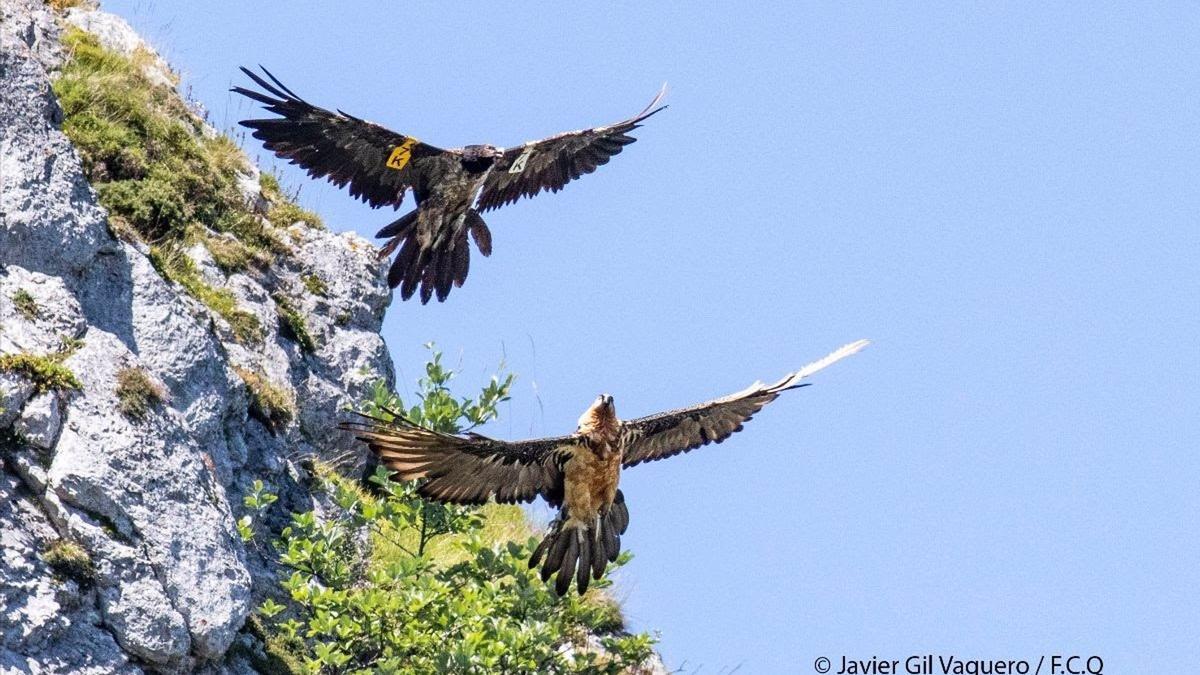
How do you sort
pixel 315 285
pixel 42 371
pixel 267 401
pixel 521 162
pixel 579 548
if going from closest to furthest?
pixel 42 371 → pixel 579 548 → pixel 267 401 → pixel 521 162 → pixel 315 285

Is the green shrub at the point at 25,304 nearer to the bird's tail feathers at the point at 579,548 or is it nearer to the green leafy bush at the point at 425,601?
the green leafy bush at the point at 425,601

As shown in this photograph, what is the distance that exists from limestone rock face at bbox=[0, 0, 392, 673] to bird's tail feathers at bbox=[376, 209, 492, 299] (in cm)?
77

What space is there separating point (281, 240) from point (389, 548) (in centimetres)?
301

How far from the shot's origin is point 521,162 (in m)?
15.0

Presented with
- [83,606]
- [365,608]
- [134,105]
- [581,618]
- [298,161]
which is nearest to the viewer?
[83,606]

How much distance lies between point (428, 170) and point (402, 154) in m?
0.27

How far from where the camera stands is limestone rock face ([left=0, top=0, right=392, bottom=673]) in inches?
417

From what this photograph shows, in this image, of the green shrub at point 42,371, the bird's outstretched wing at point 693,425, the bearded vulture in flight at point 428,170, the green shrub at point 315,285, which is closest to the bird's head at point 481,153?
the bearded vulture in flight at point 428,170

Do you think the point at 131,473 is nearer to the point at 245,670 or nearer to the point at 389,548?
the point at 245,670

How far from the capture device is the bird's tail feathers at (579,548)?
11.9 meters

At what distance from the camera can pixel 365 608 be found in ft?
37.7

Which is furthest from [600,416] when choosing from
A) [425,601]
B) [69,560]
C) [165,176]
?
[165,176]

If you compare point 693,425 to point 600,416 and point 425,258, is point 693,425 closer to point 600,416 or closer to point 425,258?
point 600,416

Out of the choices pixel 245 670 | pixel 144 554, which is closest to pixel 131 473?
pixel 144 554
